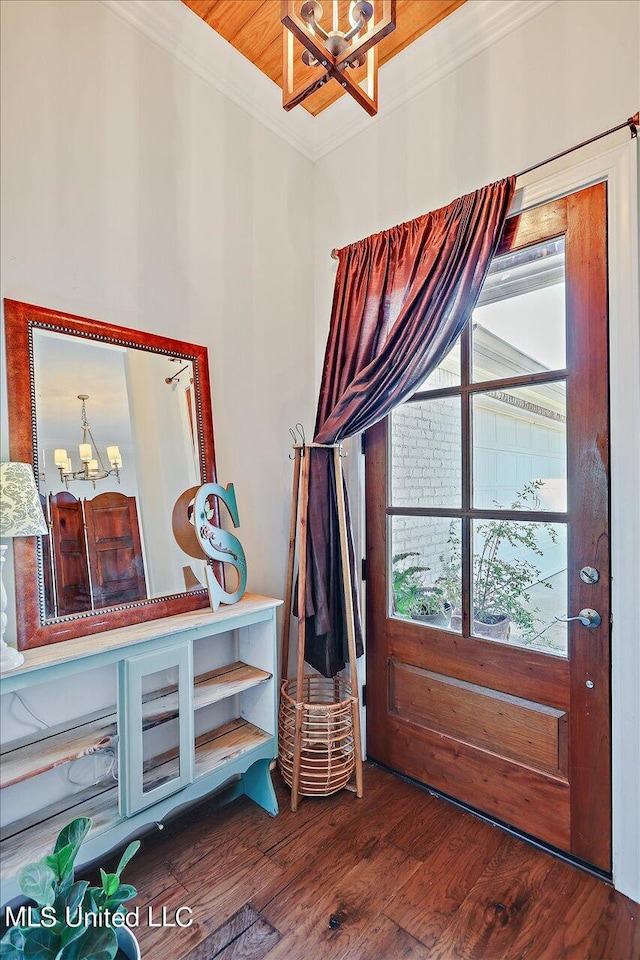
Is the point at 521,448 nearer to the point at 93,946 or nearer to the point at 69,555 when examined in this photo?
the point at 69,555

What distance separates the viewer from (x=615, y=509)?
5.05 feet

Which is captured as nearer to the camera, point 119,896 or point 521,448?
point 119,896

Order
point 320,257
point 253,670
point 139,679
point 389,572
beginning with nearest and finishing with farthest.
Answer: point 139,679 < point 253,670 < point 389,572 < point 320,257

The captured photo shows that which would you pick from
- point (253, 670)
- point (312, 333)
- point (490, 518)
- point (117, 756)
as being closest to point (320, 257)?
point (312, 333)

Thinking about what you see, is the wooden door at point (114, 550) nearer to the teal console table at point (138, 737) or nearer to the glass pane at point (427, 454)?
the teal console table at point (138, 737)

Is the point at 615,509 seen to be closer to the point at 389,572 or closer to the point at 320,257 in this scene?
the point at 389,572

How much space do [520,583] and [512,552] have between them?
0.12m

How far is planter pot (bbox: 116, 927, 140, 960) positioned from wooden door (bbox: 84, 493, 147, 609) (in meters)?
0.86

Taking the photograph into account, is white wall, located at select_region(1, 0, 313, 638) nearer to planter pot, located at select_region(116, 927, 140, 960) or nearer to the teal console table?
the teal console table

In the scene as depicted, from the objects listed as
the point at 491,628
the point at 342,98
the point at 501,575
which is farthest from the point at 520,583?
the point at 342,98

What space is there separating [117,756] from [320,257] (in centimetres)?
233

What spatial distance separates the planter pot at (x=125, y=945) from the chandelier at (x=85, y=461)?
1.22 metres

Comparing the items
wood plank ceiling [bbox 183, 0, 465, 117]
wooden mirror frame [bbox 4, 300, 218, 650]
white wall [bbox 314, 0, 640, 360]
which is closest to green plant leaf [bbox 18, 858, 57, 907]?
wooden mirror frame [bbox 4, 300, 218, 650]

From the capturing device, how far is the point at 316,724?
1.92 m
